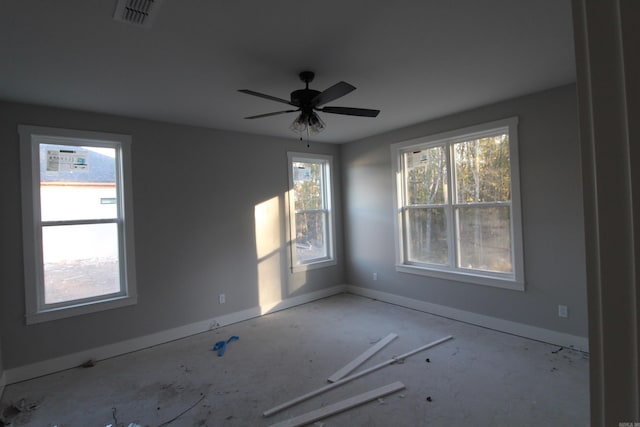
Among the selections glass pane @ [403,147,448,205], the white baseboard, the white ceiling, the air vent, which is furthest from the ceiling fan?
the white baseboard

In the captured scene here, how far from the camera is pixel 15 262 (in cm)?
317

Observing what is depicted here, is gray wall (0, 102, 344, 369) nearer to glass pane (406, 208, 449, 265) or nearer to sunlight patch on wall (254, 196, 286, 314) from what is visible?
sunlight patch on wall (254, 196, 286, 314)

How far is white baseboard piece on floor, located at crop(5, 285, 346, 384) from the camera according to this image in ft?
10.5

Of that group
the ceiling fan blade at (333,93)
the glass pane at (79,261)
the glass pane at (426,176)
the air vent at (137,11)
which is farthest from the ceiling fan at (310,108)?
the glass pane at (79,261)

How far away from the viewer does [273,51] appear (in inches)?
94.3

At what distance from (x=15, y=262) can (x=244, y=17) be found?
3188 millimetres

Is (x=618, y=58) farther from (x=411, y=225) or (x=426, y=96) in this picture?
(x=411, y=225)

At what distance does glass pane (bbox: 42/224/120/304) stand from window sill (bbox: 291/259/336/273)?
241cm

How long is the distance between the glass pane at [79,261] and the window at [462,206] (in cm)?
375

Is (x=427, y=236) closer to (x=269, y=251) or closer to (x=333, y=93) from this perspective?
(x=269, y=251)

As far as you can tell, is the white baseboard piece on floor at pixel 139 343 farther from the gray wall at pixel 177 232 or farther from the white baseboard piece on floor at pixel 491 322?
the white baseboard piece on floor at pixel 491 322

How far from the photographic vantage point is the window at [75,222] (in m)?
3.25

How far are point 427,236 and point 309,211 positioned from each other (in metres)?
1.91

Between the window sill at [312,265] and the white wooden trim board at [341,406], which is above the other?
the window sill at [312,265]
